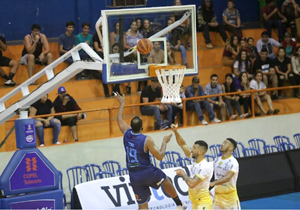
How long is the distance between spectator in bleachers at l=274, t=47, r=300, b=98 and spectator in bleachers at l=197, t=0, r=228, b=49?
5.65 feet

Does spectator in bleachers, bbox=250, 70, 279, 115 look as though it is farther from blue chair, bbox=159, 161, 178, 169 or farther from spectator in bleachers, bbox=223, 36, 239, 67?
blue chair, bbox=159, 161, 178, 169

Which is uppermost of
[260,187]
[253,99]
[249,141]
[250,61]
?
[250,61]

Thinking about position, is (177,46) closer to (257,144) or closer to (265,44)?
(257,144)

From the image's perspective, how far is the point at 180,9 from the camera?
38.2 ft

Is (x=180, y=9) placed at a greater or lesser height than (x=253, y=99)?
greater

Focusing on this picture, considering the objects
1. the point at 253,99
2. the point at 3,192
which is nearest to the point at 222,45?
the point at 253,99

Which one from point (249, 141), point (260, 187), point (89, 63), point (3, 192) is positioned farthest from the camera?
point (249, 141)

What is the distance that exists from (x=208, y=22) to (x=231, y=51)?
1.41 meters

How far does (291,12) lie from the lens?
65.8ft

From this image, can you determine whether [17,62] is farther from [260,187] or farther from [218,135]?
[260,187]

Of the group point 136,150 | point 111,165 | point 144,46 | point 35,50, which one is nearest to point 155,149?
point 136,150

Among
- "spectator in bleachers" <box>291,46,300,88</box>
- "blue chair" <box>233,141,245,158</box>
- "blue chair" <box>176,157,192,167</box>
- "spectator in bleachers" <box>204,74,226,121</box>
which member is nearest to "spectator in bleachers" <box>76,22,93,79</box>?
"spectator in bleachers" <box>204,74,226,121</box>

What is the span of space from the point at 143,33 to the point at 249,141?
5.72 meters

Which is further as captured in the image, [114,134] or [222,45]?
[222,45]
